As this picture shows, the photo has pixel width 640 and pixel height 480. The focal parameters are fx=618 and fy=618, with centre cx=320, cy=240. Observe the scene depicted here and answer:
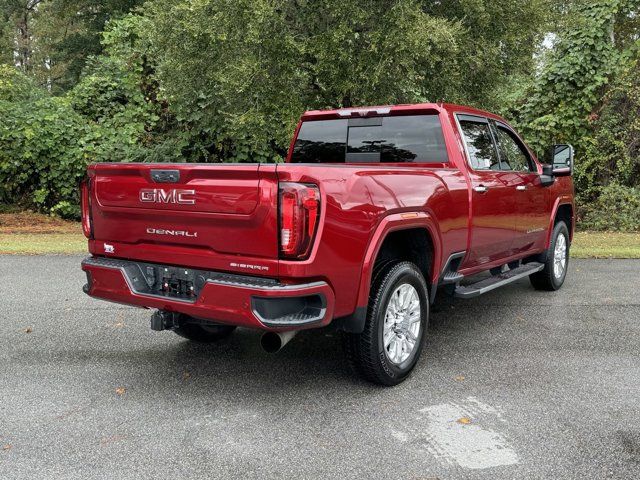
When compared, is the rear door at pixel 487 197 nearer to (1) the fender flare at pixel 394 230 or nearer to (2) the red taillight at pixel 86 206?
(1) the fender flare at pixel 394 230

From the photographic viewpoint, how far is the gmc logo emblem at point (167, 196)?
384cm

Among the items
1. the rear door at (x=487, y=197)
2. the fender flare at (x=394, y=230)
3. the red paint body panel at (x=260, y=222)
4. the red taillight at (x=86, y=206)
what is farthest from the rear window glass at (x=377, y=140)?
the red taillight at (x=86, y=206)

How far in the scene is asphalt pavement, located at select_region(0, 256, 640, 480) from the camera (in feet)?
10.5

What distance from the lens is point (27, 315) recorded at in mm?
6242

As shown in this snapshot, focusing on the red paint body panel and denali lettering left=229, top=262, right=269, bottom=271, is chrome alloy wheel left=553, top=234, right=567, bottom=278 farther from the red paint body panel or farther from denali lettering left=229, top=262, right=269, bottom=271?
denali lettering left=229, top=262, right=269, bottom=271

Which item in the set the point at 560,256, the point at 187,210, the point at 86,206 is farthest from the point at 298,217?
the point at 560,256

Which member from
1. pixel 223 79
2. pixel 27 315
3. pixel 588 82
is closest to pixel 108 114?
pixel 223 79

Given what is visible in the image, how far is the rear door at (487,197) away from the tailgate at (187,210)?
86.9 inches

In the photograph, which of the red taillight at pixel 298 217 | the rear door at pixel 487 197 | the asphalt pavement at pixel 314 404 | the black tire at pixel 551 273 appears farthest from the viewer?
the black tire at pixel 551 273

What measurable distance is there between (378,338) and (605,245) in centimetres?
833

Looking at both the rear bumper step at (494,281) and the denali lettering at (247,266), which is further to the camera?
the rear bumper step at (494,281)

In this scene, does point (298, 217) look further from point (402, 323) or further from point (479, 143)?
point (479, 143)

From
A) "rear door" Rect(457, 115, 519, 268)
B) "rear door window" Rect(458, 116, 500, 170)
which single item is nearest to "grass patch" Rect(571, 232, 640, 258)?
"rear door" Rect(457, 115, 519, 268)

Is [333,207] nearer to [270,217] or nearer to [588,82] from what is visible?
[270,217]
